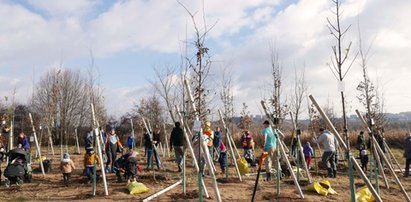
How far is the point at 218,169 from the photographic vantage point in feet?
50.4

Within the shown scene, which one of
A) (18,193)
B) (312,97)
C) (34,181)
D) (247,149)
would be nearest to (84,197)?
(18,193)

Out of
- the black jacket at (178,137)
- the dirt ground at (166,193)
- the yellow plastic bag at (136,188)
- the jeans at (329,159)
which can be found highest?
the black jacket at (178,137)

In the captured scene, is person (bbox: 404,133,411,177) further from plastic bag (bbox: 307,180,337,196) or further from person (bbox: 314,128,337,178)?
plastic bag (bbox: 307,180,337,196)

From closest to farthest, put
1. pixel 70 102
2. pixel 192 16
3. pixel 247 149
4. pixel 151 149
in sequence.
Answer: pixel 192 16
pixel 151 149
pixel 247 149
pixel 70 102

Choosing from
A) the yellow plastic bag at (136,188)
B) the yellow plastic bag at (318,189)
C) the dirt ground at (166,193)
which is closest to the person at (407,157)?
the dirt ground at (166,193)

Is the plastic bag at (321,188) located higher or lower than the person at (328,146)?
lower

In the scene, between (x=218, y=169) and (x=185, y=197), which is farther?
(x=218, y=169)

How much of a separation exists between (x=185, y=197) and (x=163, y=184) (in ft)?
6.07

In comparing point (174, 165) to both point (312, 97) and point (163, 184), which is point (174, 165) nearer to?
point (163, 184)

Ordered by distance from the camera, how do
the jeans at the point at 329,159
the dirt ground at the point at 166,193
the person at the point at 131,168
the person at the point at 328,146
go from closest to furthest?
the dirt ground at the point at 166,193 < the person at the point at 131,168 < the person at the point at 328,146 < the jeans at the point at 329,159

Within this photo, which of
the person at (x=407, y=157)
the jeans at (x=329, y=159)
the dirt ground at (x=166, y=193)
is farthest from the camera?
the person at (x=407, y=157)

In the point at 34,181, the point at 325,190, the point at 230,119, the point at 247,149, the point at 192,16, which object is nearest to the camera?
the point at 192,16

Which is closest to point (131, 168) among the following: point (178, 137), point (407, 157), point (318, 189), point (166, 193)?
point (166, 193)

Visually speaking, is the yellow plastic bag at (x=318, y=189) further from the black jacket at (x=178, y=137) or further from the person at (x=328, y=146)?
the black jacket at (x=178, y=137)
